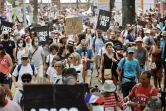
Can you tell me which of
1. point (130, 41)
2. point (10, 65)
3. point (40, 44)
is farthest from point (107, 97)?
point (130, 41)

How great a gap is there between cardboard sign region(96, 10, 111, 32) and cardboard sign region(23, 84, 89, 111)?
1309 centimetres

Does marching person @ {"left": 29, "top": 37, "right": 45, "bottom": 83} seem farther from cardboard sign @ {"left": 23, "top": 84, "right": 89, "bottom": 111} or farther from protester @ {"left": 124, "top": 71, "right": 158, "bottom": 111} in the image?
cardboard sign @ {"left": 23, "top": 84, "right": 89, "bottom": 111}

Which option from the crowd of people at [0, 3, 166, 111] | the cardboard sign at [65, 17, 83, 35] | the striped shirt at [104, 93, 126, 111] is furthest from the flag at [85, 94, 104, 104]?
the cardboard sign at [65, 17, 83, 35]

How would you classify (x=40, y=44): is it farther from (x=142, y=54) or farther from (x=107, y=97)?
(x=107, y=97)

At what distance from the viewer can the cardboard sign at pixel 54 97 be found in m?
A: 6.21

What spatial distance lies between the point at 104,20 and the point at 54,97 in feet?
44.4

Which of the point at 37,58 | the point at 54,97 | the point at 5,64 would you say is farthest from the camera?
the point at 37,58

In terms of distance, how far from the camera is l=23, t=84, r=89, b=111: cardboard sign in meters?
6.21

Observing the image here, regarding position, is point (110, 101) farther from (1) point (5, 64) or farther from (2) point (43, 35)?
(2) point (43, 35)

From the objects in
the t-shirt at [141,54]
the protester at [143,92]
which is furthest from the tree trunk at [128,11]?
the protester at [143,92]

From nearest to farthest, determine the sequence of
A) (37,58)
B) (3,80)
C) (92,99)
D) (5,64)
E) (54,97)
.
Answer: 1. (54,97)
2. (92,99)
3. (5,64)
4. (3,80)
5. (37,58)

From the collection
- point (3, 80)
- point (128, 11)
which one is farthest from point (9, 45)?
point (128, 11)

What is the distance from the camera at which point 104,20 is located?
773 inches

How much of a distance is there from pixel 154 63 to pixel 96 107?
24.2 ft
